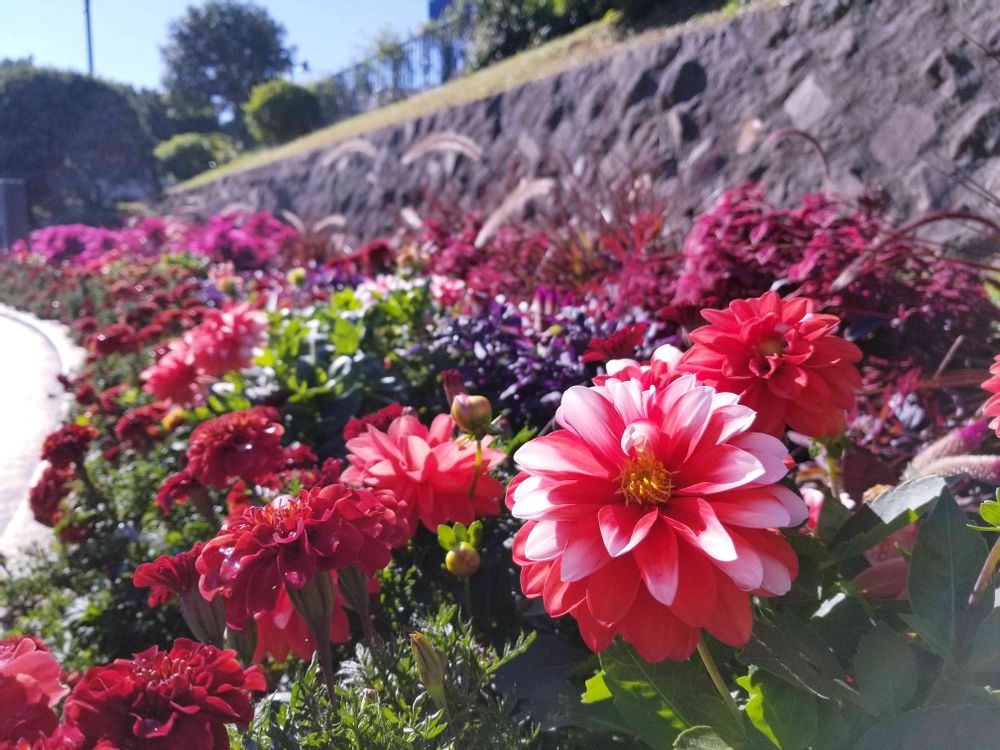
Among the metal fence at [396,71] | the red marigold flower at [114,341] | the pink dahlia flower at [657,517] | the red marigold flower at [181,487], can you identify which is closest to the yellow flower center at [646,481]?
the pink dahlia flower at [657,517]

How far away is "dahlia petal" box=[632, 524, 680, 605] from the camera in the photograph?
0.60 metres

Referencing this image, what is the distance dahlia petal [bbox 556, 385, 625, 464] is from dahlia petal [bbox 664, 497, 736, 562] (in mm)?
67

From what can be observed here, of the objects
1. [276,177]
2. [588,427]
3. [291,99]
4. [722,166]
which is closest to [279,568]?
[588,427]

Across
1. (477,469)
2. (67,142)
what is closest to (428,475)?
(477,469)

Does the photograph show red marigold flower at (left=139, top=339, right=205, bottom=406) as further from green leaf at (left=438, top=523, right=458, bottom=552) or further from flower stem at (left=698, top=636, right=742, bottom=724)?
flower stem at (left=698, top=636, right=742, bottom=724)

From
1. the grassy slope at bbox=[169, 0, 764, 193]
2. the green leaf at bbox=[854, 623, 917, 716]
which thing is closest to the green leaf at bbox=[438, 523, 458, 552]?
the green leaf at bbox=[854, 623, 917, 716]

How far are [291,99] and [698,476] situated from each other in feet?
61.8

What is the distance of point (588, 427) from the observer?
697 mm

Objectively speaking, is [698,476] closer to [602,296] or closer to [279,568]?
[279,568]

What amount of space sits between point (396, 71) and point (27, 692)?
18.1 metres

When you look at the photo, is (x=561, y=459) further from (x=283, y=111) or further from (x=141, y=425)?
(x=283, y=111)

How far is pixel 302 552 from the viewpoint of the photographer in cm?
76

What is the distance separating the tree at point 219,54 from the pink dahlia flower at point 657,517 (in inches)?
1651

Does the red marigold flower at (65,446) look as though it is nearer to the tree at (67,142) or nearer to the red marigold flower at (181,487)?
the red marigold flower at (181,487)
